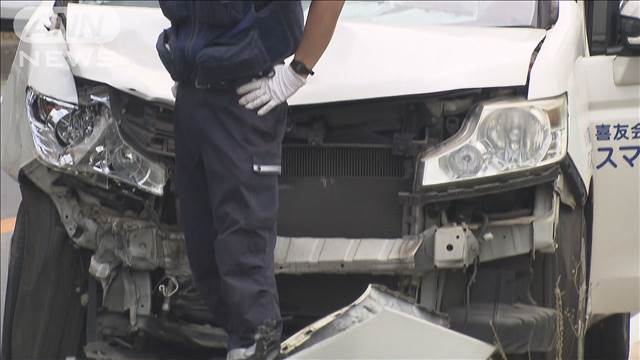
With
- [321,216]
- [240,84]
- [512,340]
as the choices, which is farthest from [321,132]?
[512,340]

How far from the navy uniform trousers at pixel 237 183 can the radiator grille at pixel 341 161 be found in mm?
538

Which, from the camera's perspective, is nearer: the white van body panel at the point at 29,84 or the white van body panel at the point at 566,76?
the white van body panel at the point at 566,76

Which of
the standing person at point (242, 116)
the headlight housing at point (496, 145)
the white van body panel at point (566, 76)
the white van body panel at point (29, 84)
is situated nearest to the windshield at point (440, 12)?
the white van body panel at point (566, 76)

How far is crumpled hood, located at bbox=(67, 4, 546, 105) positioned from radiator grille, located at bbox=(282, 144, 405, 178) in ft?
0.72

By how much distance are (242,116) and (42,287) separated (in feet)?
4.31

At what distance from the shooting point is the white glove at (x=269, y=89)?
10.7ft

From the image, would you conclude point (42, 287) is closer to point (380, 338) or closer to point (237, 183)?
point (237, 183)

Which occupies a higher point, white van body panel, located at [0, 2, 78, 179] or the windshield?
the windshield

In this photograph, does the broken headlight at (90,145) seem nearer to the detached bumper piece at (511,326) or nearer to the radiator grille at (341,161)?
the radiator grille at (341,161)

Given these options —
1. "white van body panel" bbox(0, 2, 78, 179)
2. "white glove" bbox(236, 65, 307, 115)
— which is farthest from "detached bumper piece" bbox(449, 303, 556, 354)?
"white van body panel" bbox(0, 2, 78, 179)

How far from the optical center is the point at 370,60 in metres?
3.92

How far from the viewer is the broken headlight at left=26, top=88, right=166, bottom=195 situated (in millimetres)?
3883

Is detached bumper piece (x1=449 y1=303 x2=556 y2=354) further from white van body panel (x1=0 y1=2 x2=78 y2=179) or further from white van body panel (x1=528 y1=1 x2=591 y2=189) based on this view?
white van body panel (x1=0 y1=2 x2=78 y2=179)

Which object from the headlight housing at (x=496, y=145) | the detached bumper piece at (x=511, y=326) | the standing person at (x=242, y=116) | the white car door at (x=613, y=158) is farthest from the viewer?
the white car door at (x=613, y=158)
